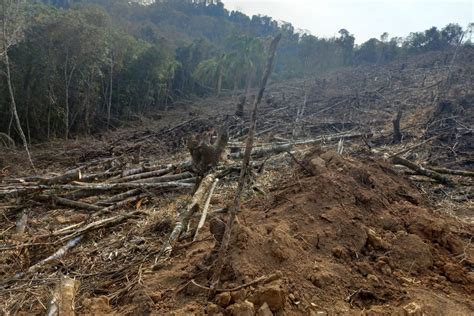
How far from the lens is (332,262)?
333cm

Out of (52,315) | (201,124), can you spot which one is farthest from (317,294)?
(201,124)

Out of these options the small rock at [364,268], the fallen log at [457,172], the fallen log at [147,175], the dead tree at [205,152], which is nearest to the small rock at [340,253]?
the small rock at [364,268]

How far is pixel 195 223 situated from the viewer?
15.6ft

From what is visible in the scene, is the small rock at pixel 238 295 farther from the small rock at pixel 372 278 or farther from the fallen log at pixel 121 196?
the fallen log at pixel 121 196

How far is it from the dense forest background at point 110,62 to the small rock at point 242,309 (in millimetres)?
2205

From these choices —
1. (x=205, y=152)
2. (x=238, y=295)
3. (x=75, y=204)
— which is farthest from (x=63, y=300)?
(x=75, y=204)

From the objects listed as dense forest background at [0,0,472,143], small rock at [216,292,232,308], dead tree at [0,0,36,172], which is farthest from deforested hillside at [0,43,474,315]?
dead tree at [0,0,36,172]

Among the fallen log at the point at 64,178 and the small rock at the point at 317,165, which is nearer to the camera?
the small rock at the point at 317,165

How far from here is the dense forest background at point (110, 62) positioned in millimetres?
16922

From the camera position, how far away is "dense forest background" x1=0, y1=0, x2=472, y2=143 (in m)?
16.9

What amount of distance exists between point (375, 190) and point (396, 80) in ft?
86.1

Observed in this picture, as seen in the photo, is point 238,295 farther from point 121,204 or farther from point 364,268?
point 121,204

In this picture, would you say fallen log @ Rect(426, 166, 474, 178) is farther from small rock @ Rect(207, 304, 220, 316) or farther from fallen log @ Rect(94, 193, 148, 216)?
small rock @ Rect(207, 304, 220, 316)

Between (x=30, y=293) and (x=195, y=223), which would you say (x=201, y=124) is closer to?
(x=195, y=223)
